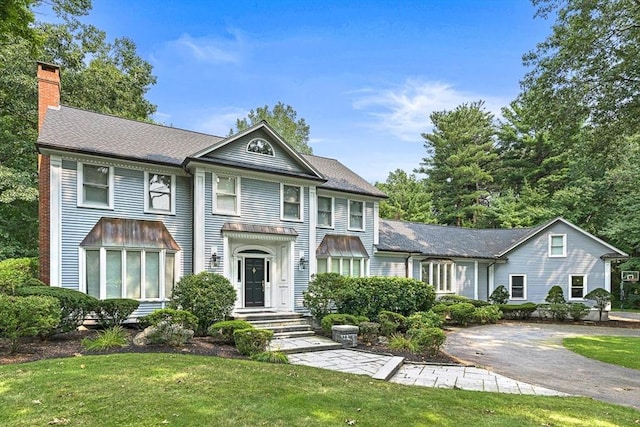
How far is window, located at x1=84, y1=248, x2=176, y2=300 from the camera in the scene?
39.1ft

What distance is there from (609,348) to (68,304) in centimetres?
1613

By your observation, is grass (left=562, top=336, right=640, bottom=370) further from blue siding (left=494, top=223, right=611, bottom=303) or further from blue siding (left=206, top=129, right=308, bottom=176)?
blue siding (left=206, top=129, right=308, bottom=176)

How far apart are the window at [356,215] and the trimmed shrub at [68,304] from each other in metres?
10.9

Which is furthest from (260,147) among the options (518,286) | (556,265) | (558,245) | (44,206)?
(556,265)

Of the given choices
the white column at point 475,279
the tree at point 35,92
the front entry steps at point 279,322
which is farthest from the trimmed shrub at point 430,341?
the tree at point 35,92

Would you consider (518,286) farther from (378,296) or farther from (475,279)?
(378,296)

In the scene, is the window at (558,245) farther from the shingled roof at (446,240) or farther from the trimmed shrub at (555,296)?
the trimmed shrub at (555,296)

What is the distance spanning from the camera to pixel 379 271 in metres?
18.6

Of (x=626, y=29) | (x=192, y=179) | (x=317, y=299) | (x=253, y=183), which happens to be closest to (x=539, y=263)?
(x=626, y=29)

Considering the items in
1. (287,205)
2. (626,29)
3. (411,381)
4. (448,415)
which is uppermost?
(626,29)

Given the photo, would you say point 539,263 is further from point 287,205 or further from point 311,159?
point 287,205

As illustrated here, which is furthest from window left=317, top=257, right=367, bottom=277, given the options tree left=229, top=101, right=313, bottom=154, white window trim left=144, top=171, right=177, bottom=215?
tree left=229, top=101, right=313, bottom=154

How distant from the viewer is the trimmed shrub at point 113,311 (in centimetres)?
1062

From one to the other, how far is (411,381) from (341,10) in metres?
12.9
